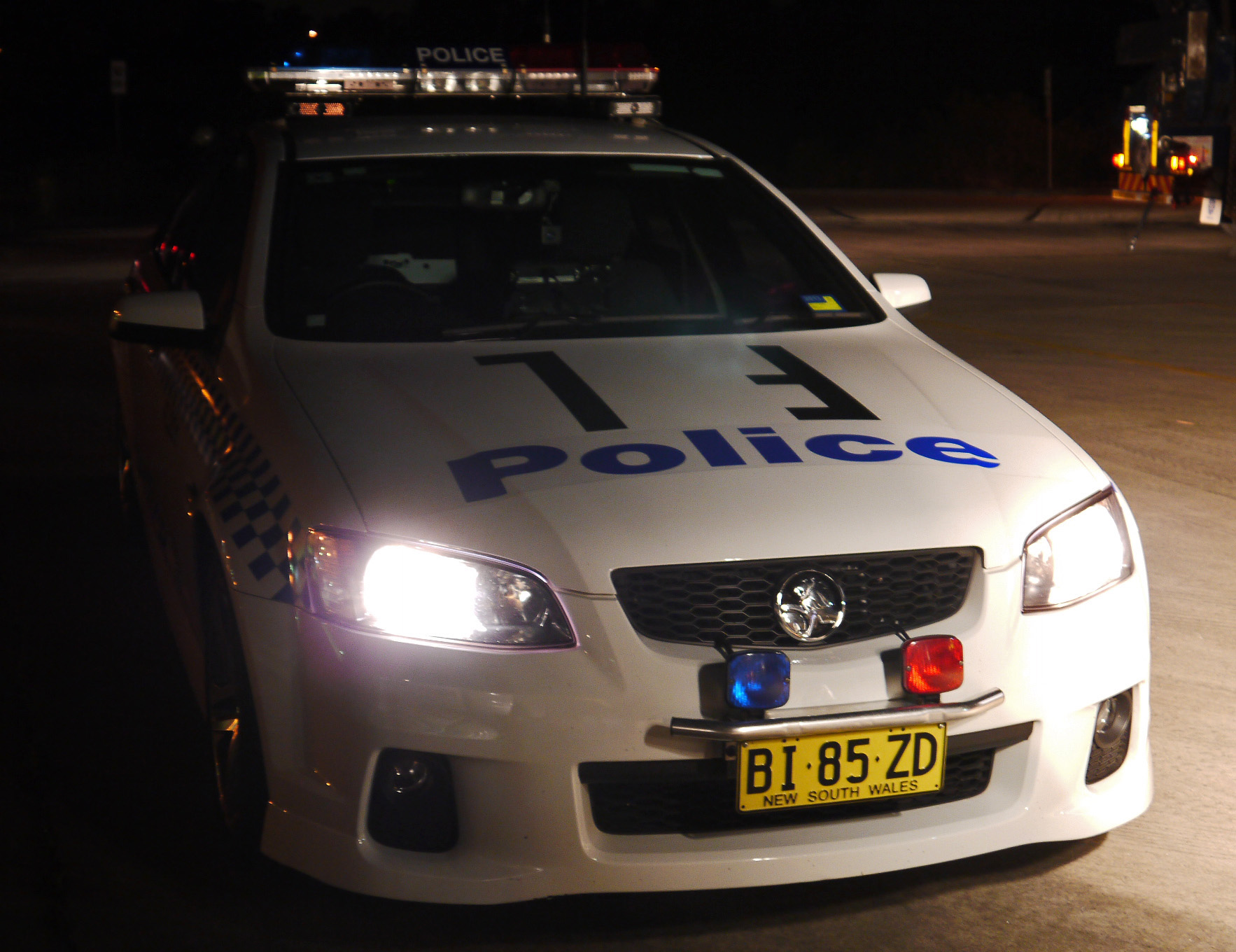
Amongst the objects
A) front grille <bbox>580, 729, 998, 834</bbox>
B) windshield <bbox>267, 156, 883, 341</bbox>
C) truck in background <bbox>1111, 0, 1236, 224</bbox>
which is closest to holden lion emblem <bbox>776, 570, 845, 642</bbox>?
front grille <bbox>580, 729, 998, 834</bbox>

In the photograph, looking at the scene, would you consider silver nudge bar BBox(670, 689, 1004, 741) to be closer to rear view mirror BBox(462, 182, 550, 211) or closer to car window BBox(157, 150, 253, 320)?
car window BBox(157, 150, 253, 320)

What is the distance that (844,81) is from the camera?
220 ft

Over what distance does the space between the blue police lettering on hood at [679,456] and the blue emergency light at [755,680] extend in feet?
1.46

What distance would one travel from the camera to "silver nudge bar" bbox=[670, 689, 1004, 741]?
2.60 metres

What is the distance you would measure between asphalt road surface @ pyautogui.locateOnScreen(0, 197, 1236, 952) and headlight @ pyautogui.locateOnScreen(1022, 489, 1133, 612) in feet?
2.05

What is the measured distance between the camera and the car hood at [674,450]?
2725mm

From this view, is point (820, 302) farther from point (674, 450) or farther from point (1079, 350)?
point (1079, 350)

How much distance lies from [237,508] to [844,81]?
6732cm

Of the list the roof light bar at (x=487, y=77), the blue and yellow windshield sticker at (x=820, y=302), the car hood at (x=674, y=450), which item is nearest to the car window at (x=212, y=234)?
the roof light bar at (x=487, y=77)

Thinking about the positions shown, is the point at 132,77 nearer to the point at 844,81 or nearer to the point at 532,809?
the point at 844,81

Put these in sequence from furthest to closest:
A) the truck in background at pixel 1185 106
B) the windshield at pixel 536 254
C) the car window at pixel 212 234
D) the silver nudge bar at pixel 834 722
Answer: the truck in background at pixel 1185 106 < the car window at pixel 212 234 < the windshield at pixel 536 254 < the silver nudge bar at pixel 834 722

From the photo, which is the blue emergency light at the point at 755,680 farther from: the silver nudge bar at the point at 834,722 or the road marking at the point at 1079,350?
the road marking at the point at 1079,350

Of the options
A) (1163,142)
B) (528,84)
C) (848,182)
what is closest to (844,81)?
(848,182)

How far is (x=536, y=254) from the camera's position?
14.0 ft
